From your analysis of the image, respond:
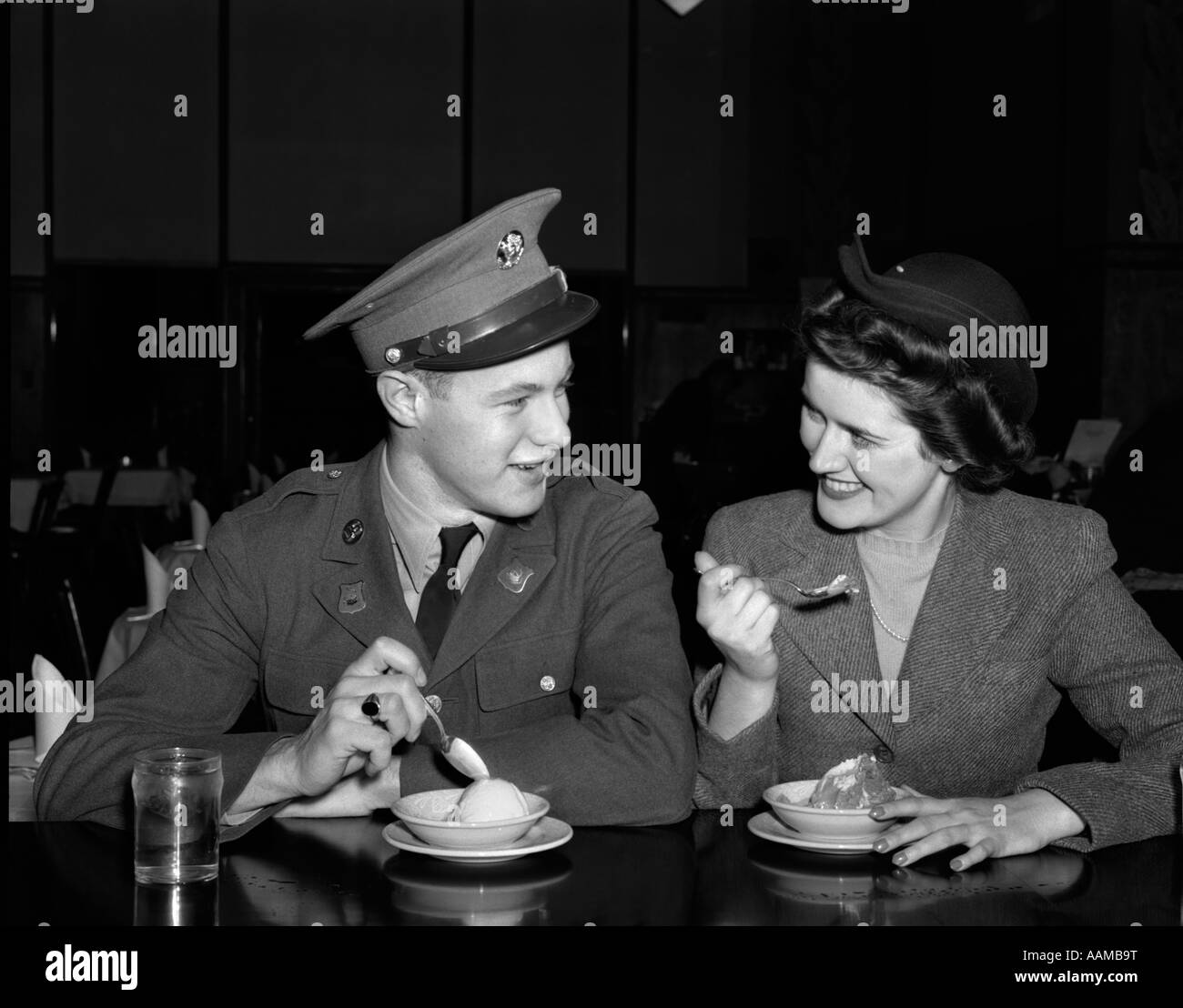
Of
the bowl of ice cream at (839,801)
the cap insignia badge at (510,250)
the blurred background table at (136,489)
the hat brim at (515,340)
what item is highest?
the cap insignia badge at (510,250)

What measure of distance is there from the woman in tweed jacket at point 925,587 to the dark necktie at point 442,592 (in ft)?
1.23

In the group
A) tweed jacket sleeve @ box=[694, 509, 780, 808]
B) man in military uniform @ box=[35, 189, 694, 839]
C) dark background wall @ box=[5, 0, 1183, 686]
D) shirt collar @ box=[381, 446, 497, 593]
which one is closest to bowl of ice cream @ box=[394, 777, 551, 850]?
man in military uniform @ box=[35, 189, 694, 839]

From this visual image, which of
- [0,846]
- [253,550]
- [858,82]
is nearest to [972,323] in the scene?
[253,550]

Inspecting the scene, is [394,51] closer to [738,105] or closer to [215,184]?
[215,184]

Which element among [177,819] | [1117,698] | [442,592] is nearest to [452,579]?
[442,592]

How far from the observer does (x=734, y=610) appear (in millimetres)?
1705

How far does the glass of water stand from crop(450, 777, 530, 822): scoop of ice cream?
0.26 metres

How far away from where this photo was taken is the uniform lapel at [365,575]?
1948 mm

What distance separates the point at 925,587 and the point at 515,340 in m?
0.73

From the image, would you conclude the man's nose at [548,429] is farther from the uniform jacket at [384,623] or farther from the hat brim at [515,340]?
the uniform jacket at [384,623]

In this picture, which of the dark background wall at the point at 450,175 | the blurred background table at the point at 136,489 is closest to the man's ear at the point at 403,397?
the blurred background table at the point at 136,489

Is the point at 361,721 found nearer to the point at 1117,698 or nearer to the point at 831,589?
the point at 831,589

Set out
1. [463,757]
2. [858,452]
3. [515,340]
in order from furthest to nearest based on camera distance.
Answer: [858,452], [515,340], [463,757]

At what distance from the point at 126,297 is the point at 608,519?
9147mm
